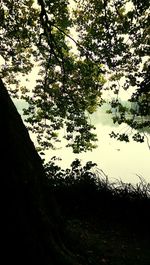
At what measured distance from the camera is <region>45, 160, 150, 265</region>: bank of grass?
15.6 ft

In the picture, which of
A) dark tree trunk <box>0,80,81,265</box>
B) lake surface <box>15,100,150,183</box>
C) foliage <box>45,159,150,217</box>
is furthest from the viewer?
lake surface <box>15,100,150,183</box>

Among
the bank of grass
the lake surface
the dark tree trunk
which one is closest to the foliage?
the bank of grass

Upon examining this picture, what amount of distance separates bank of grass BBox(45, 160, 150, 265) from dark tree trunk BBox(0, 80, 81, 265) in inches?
37.5

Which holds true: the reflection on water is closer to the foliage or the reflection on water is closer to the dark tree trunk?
the foliage

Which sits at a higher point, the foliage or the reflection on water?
the reflection on water

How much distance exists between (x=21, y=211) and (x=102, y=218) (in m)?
4.00

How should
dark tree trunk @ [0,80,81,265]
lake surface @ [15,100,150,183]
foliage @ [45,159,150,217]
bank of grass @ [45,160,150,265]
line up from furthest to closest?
lake surface @ [15,100,150,183]
foliage @ [45,159,150,217]
bank of grass @ [45,160,150,265]
dark tree trunk @ [0,80,81,265]

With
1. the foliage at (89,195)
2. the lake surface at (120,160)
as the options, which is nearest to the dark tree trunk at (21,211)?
the foliage at (89,195)

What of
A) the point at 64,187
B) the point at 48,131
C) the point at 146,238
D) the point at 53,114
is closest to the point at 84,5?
the point at 53,114

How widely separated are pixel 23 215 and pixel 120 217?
4.17 meters

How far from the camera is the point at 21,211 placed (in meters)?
3.12

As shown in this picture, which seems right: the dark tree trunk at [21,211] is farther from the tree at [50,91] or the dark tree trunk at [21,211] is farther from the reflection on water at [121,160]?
the reflection on water at [121,160]

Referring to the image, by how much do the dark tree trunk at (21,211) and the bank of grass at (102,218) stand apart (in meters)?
0.95

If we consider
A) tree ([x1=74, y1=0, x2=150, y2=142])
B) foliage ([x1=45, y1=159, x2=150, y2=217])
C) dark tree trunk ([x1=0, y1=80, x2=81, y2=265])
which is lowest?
dark tree trunk ([x1=0, y1=80, x2=81, y2=265])
